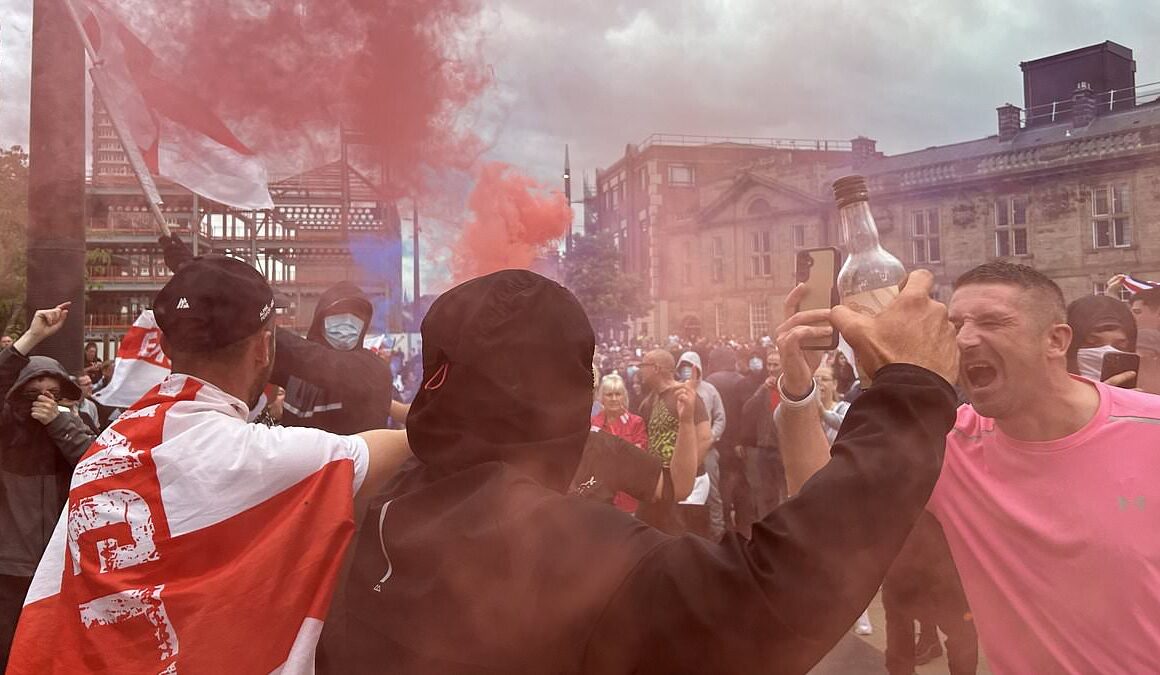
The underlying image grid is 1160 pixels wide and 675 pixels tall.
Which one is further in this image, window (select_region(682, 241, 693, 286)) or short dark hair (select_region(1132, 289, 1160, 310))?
short dark hair (select_region(1132, 289, 1160, 310))

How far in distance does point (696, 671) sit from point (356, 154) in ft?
6.48

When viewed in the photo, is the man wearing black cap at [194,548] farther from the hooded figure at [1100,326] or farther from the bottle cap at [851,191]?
the hooded figure at [1100,326]

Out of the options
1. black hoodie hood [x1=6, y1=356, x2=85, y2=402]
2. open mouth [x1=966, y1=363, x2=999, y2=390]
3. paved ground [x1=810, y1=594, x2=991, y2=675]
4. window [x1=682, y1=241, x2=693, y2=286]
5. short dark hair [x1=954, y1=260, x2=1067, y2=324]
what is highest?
window [x1=682, y1=241, x2=693, y2=286]

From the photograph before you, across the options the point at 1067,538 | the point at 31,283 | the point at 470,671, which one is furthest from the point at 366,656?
the point at 31,283

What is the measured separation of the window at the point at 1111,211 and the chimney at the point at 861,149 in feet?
3.85

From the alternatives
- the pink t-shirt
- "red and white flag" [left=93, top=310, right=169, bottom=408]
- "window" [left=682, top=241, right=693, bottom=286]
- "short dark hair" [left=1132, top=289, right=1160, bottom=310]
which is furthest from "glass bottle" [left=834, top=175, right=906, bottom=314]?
"short dark hair" [left=1132, top=289, right=1160, bottom=310]

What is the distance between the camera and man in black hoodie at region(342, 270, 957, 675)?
37.5 inches

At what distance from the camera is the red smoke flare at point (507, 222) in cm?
229

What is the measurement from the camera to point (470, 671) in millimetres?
1096

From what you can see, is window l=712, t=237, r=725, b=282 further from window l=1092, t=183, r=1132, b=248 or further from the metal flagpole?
the metal flagpole

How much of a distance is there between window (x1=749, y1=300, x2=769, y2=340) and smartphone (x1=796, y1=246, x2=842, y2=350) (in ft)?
5.92

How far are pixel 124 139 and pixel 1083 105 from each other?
3.70 m

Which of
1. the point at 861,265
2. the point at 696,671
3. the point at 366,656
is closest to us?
the point at 696,671

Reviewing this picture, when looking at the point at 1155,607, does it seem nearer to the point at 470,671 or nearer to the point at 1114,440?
the point at 1114,440
